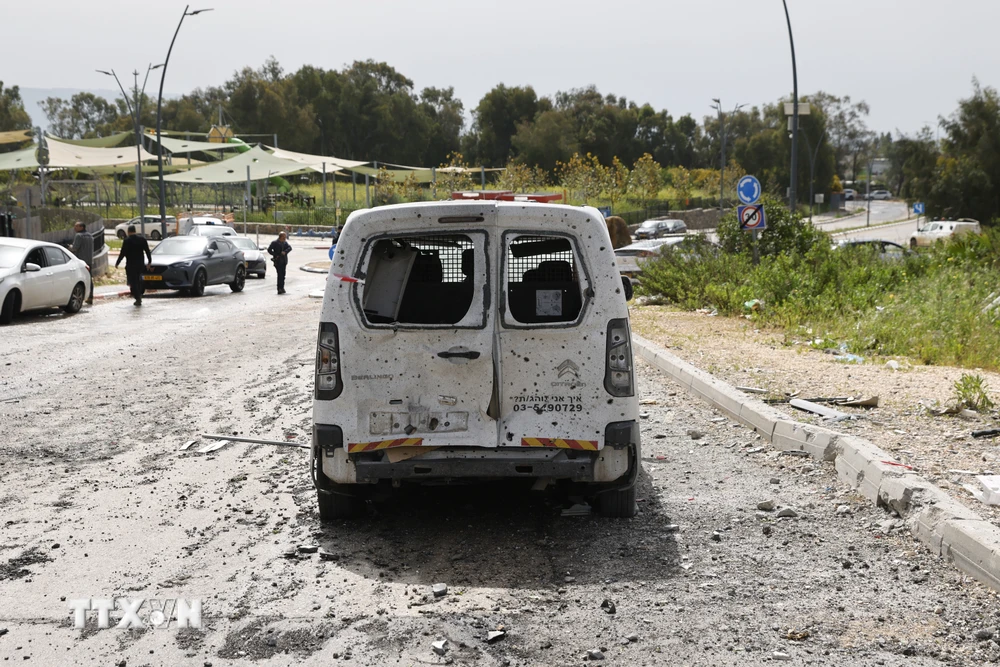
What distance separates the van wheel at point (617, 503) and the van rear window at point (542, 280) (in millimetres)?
1086

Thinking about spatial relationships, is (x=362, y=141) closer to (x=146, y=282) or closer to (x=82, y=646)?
(x=146, y=282)

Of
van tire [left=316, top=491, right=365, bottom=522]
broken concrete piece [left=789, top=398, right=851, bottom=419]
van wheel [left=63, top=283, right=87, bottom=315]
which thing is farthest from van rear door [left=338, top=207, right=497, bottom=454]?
van wheel [left=63, top=283, right=87, bottom=315]

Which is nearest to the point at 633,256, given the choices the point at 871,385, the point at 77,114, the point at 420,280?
the point at 871,385

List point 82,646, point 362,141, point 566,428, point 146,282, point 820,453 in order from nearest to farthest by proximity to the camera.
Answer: point 82,646 < point 566,428 < point 820,453 < point 146,282 < point 362,141

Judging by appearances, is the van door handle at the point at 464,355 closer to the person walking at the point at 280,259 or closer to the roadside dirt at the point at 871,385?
the roadside dirt at the point at 871,385

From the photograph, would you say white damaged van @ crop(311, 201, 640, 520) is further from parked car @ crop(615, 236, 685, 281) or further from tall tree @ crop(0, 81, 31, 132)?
tall tree @ crop(0, 81, 31, 132)

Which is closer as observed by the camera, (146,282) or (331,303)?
(331,303)

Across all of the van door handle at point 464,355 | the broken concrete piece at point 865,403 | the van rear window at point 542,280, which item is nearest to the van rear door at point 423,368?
the van door handle at point 464,355

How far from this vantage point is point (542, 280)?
6.19 meters

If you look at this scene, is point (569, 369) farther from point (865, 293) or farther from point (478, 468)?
point (865, 293)

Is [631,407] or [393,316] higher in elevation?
[393,316]

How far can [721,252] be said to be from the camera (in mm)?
23234

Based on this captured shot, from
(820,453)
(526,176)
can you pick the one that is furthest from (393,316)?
(526,176)

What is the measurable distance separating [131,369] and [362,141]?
100870 mm
